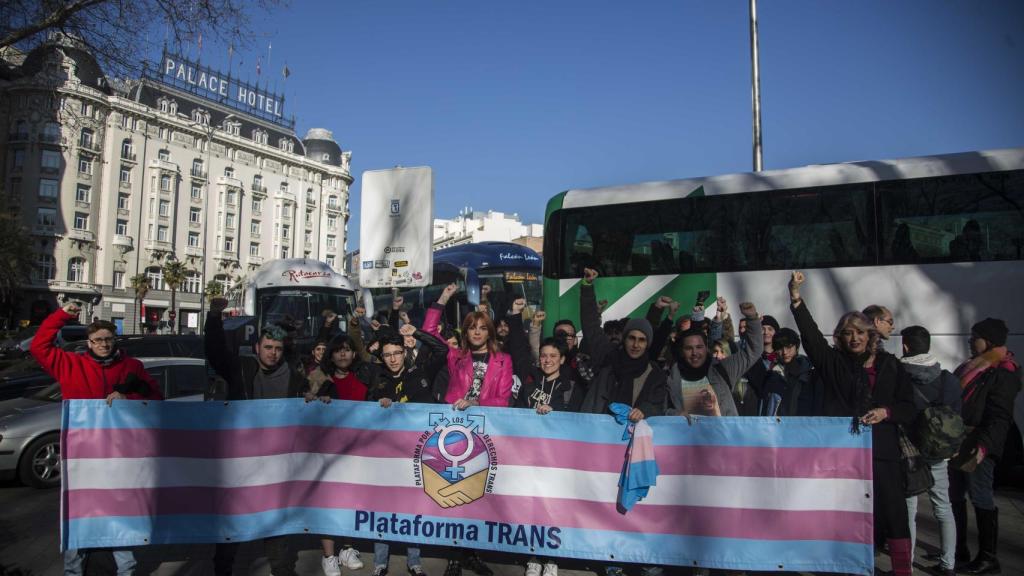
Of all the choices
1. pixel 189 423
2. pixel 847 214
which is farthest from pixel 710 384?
pixel 847 214

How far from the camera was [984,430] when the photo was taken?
5207mm

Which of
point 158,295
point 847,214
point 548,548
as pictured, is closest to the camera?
point 548,548

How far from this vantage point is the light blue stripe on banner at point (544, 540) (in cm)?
459

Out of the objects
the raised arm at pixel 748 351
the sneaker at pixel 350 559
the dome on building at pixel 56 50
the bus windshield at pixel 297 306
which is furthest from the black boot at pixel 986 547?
the bus windshield at pixel 297 306

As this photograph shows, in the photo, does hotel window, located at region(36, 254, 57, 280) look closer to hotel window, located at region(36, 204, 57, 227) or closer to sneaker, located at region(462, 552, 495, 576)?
hotel window, located at region(36, 204, 57, 227)

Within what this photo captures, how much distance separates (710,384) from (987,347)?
2214 mm

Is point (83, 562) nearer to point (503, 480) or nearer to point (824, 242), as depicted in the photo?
point (503, 480)

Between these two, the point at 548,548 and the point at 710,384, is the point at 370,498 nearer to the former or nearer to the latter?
the point at 548,548

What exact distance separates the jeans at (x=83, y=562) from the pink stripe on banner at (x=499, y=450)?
65 cm

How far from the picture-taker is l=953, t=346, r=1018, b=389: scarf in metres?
5.35

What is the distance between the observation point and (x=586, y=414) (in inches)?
198

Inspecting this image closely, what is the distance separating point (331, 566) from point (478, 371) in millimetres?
1778

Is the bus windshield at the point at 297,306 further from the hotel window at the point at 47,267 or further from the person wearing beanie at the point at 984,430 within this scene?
the hotel window at the point at 47,267

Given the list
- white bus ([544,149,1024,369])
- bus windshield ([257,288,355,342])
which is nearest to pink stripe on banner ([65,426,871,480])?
white bus ([544,149,1024,369])
